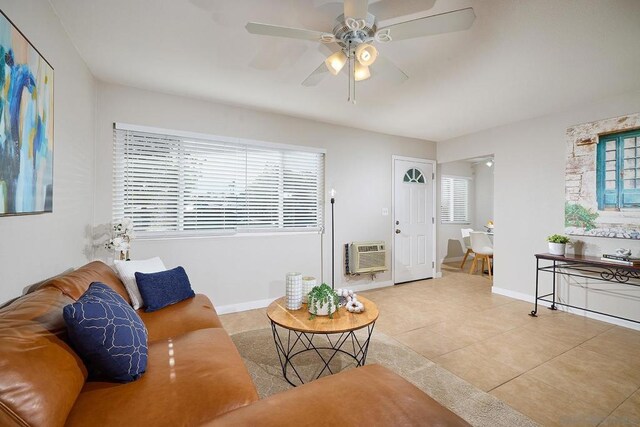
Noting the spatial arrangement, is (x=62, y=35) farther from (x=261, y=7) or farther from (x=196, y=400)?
(x=196, y=400)

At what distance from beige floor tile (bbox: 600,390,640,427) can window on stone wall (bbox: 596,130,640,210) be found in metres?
2.20

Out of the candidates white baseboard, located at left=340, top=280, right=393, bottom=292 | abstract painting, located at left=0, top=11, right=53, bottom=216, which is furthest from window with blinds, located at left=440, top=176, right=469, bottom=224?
abstract painting, located at left=0, top=11, right=53, bottom=216

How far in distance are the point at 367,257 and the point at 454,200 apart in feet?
13.0

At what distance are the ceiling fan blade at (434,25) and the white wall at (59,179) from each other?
1960 mm

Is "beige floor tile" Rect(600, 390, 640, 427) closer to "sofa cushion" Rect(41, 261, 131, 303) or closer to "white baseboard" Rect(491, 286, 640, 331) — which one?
"white baseboard" Rect(491, 286, 640, 331)

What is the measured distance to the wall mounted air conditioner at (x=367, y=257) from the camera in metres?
4.22

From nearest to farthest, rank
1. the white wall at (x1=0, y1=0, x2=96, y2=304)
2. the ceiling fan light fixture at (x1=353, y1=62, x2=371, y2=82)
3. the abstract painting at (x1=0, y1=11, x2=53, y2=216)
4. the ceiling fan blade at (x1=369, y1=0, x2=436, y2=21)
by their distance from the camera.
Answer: the abstract painting at (x1=0, y1=11, x2=53, y2=216) → the white wall at (x1=0, y1=0, x2=96, y2=304) → the ceiling fan blade at (x1=369, y1=0, x2=436, y2=21) → the ceiling fan light fixture at (x1=353, y1=62, x2=371, y2=82)

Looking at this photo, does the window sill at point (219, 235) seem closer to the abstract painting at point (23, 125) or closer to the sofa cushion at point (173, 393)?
the abstract painting at point (23, 125)

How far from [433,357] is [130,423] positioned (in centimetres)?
222

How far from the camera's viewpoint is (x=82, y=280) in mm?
1723

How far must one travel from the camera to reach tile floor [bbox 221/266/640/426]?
1.84m

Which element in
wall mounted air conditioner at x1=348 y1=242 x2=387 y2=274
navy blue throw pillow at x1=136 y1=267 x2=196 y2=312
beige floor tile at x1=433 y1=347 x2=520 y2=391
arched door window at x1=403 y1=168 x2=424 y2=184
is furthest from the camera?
arched door window at x1=403 y1=168 x2=424 y2=184

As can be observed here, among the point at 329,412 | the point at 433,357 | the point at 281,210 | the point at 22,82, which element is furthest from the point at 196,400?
the point at 281,210

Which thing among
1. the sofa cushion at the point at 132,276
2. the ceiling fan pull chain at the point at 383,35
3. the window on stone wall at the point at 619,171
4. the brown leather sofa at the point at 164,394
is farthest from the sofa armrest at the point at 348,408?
the window on stone wall at the point at 619,171
